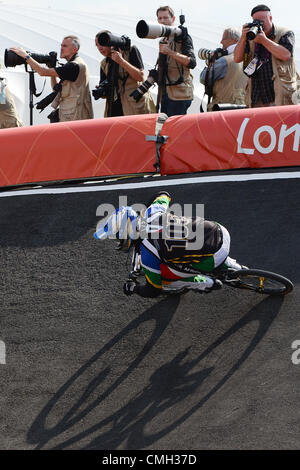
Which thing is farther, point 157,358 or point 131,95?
point 131,95

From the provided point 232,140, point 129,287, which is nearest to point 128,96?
point 232,140

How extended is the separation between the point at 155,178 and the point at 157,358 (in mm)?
3639

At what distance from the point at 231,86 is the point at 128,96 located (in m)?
1.72

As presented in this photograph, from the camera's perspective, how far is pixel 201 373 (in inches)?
277

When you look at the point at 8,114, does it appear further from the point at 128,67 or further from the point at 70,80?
the point at 128,67

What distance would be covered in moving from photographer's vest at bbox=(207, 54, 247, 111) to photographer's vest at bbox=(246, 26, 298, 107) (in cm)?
44

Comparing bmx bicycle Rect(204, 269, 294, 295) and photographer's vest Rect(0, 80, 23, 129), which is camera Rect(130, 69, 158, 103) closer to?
photographer's vest Rect(0, 80, 23, 129)

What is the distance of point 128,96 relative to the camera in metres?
11.0

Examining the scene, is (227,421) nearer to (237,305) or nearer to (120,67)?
(237,305)

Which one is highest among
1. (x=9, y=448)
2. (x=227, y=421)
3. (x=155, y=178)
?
(x=155, y=178)

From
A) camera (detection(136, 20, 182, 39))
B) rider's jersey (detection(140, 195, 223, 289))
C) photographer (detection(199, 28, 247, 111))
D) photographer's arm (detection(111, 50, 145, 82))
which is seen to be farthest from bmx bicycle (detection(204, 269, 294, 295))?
photographer's arm (detection(111, 50, 145, 82))

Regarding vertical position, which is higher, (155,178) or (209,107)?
(209,107)

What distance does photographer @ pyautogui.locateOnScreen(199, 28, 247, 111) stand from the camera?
35.6 feet

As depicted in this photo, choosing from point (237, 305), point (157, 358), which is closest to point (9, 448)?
point (157, 358)
